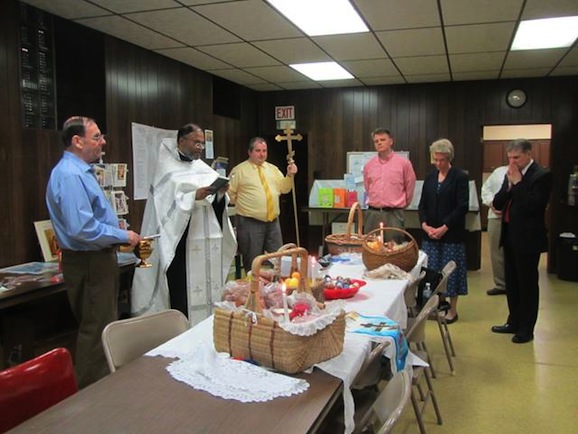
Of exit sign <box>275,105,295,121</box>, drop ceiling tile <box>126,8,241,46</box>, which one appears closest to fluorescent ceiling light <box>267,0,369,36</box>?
drop ceiling tile <box>126,8,241,46</box>

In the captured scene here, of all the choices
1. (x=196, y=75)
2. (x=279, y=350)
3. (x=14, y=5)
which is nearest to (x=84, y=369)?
(x=279, y=350)

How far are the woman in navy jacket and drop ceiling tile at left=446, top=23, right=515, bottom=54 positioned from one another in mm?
903

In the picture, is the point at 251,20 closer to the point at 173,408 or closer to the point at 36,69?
the point at 36,69

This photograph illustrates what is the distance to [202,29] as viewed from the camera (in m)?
4.07

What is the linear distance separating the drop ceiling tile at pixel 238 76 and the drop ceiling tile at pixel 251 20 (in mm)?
1392

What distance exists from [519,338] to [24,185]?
3.72 meters

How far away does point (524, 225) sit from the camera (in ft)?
12.1

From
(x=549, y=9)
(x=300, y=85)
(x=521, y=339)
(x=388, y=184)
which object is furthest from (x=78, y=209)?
(x=300, y=85)

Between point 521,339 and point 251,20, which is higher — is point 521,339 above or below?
below

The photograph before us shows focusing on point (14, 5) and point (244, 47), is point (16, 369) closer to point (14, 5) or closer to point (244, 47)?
point (14, 5)

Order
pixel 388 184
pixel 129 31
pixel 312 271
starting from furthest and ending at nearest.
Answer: pixel 388 184, pixel 129 31, pixel 312 271

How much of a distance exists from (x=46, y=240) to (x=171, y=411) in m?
2.59

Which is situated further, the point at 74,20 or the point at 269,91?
the point at 269,91

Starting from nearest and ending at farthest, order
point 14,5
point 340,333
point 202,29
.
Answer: point 340,333
point 14,5
point 202,29
